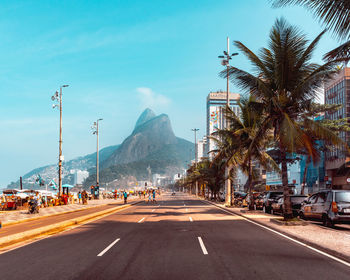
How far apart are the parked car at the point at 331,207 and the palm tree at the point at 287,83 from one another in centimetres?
148

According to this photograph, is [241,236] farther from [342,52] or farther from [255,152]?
[255,152]

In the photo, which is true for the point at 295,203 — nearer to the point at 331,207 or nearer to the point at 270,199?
the point at 270,199

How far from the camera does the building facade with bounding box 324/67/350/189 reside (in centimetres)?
6599

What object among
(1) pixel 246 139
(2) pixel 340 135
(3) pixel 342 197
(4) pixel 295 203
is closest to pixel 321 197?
(3) pixel 342 197

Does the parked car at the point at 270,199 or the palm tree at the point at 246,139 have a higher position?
the palm tree at the point at 246,139

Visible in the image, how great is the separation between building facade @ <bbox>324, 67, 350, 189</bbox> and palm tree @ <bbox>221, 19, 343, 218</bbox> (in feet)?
165

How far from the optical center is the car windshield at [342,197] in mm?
16500

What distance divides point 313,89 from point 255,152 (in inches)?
463

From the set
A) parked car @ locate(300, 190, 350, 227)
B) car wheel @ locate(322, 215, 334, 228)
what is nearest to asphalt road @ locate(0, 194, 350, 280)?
parked car @ locate(300, 190, 350, 227)

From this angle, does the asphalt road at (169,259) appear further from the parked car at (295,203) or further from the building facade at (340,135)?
the building facade at (340,135)

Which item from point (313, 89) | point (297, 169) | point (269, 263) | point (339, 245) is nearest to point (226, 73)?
point (313, 89)

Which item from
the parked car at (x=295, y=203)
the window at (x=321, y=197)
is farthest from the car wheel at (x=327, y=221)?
the parked car at (x=295, y=203)

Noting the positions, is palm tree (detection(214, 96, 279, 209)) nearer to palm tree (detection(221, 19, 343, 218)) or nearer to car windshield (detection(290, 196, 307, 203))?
car windshield (detection(290, 196, 307, 203))

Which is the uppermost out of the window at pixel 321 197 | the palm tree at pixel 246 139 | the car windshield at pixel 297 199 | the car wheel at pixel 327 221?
the palm tree at pixel 246 139
